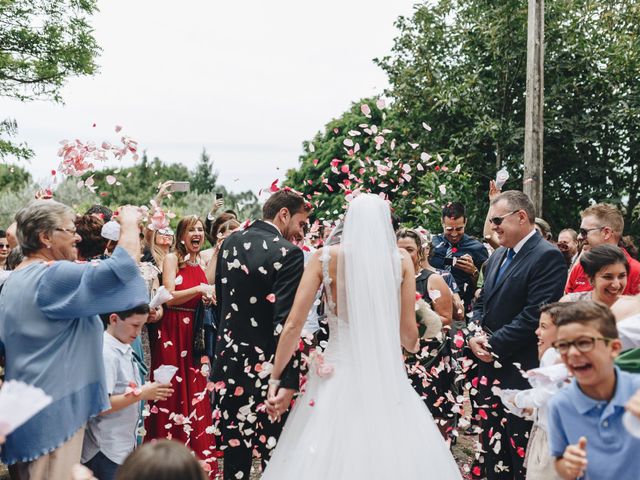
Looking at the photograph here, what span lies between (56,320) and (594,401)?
241cm

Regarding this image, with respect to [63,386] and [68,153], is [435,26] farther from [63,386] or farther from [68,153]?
[63,386]

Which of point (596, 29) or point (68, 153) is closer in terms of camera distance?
point (68, 153)

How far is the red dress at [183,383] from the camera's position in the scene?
583 cm

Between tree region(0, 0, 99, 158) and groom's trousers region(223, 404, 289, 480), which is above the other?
tree region(0, 0, 99, 158)

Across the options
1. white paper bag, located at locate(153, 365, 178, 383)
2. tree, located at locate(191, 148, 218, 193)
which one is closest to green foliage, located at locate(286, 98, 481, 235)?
white paper bag, located at locate(153, 365, 178, 383)

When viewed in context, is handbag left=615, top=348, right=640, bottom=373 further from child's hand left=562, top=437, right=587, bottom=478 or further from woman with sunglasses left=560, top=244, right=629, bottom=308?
woman with sunglasses left=560, top=244, right=629, bottom=308

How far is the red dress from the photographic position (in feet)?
19.1

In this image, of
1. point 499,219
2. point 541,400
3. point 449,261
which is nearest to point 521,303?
point 499,219

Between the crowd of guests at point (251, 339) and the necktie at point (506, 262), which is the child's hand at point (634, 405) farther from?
the necktie at point (506, 262)


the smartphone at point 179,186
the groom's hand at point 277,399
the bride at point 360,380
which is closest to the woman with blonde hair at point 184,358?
the smartphone at point 179,186

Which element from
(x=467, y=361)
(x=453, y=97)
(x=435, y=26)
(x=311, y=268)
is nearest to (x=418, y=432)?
(x=311, y=268)

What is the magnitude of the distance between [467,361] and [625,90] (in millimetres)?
8294

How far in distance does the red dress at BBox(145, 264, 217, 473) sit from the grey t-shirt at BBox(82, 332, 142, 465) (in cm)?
158

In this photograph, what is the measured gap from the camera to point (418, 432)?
148 inches
